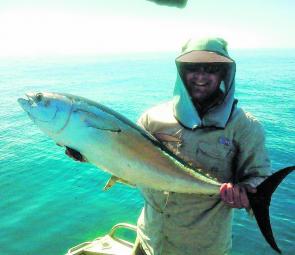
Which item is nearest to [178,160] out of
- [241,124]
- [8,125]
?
[241,124]

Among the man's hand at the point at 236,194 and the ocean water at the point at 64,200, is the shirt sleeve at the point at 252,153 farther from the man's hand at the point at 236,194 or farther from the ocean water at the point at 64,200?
the ocean water at the point at 64,200

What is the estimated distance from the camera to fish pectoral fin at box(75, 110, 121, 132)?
296 cm

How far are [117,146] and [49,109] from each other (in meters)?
0.67

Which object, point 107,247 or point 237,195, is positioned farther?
point 107,247

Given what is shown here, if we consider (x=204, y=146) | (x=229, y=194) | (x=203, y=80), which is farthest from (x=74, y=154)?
(x=203, y=80)

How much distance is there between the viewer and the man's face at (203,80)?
11.9ft

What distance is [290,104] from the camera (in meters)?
39.4

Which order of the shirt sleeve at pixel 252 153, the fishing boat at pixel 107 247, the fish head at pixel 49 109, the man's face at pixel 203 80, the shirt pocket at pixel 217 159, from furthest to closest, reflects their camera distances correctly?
the fishing boat at pixel 107 247
the man's face at pixel 203 80
the shirt pocket at pixel 217 159
the shirt sleeve at pixel 252 153
the fish head at pixel 49 109

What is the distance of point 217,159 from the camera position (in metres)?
3.55

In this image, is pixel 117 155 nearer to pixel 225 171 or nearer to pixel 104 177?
pixel 225 171

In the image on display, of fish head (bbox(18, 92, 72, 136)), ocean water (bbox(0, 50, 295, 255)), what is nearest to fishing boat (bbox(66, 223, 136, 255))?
fish head (bbox(18, 92, 72, 136))

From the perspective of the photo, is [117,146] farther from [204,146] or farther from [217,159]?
[217,159]

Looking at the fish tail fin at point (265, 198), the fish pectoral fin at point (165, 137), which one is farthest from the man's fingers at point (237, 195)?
the fish pectoral fin at point (165, 137)

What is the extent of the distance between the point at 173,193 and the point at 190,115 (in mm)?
837
